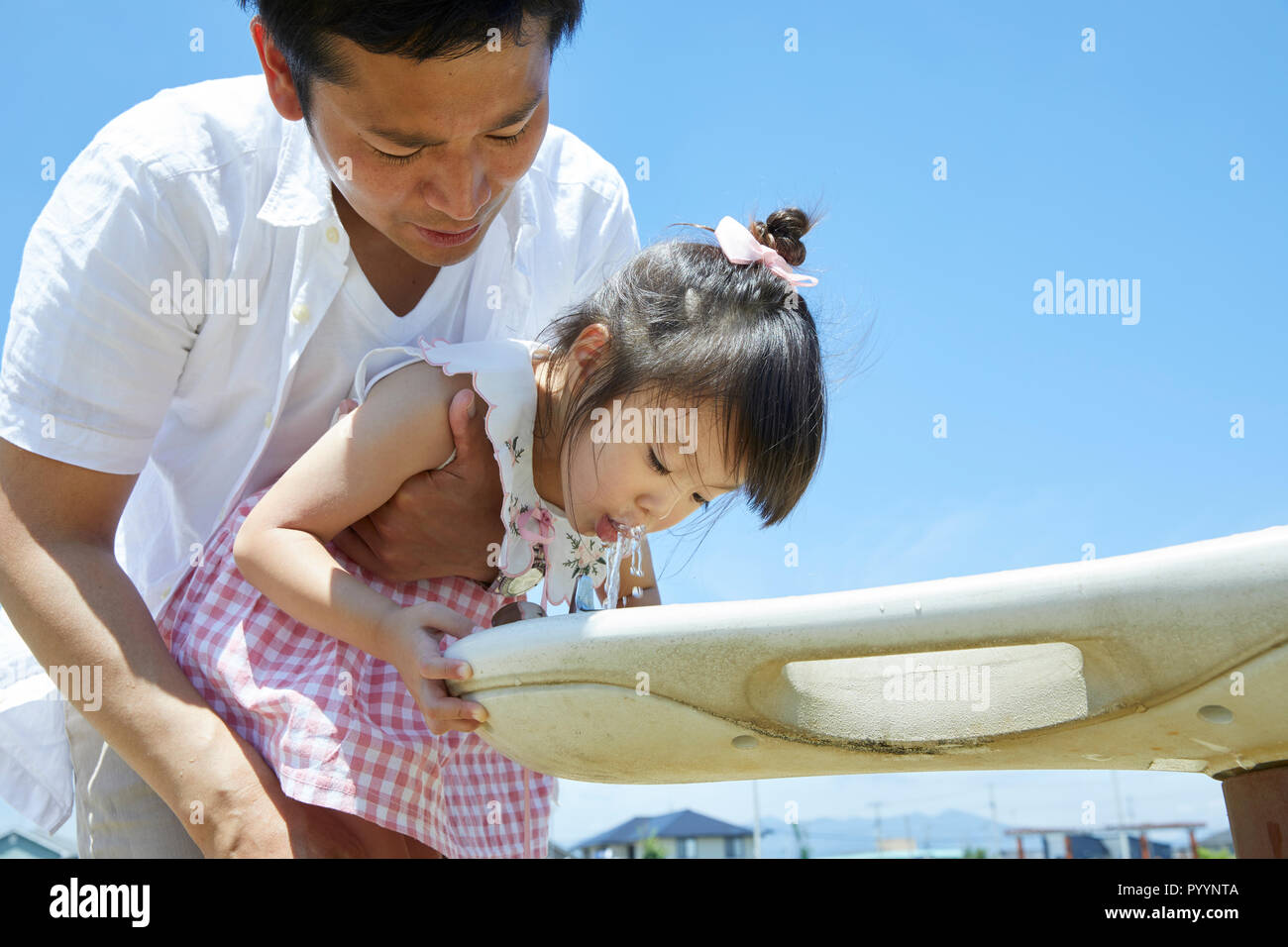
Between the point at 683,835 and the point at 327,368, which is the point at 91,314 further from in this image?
the point at 683,835

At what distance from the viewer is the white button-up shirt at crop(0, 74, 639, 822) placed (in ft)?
5.28

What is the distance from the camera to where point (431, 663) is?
1.21 meters

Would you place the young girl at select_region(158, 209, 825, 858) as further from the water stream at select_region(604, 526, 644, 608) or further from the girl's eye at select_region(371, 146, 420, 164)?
the girl's eye at select_region(371, 146, 420, 164)

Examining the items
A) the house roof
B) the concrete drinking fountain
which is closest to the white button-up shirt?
the concrete drinking fountain

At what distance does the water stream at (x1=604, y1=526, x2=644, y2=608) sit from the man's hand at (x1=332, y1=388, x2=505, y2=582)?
0.68ft

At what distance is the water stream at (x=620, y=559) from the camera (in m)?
1.77

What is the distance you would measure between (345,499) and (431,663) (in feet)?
1.46

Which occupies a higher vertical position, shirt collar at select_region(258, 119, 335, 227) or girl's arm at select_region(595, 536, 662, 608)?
shirt collar at select_region(258, 119, 335, 227)

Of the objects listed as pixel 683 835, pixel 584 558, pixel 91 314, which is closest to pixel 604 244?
pixel 584 558

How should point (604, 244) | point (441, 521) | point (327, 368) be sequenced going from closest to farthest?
point (441, 521)
point (327, 368)
point (604, 244)

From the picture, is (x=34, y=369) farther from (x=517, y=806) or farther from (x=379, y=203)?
(x=517, y=806)

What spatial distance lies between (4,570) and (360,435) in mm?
517
